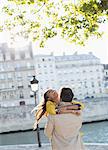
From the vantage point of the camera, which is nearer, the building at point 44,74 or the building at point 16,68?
the building at point 44,74

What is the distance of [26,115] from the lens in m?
45.7

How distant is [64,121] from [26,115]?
4118 cm

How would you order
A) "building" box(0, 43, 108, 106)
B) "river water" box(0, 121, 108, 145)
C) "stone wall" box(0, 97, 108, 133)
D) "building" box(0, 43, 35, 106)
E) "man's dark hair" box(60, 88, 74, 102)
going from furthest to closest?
"building" box(0, 43, 35, 106) < "building" box(0, 43, 108, 106) < "stone wall" box(0, 97, 108, 133) < "river water" box(0, 121, 108, 145) < "man's dark hair" box(60, 88, 74, 102)

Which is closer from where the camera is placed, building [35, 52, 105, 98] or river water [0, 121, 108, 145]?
river water [0, 121, 108, 145]

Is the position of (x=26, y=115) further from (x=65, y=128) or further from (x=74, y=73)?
(x=74, y=73)

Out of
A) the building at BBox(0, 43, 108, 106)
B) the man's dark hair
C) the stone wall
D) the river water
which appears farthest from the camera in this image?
the building at BBox(0, 43, 108, 106)

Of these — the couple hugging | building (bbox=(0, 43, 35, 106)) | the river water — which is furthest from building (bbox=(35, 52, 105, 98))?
the couple hugging

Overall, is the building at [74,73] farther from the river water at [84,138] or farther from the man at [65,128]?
the man at [65,128]

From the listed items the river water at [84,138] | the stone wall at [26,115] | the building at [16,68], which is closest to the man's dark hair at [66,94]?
the river water at [84,138]

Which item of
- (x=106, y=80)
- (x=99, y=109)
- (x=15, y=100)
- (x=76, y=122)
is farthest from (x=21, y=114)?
(x=106, y=80)

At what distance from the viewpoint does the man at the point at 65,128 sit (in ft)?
15.7

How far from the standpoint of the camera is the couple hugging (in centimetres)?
478

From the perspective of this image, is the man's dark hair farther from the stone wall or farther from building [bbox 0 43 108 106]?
building [bbox 0 43 108 106]

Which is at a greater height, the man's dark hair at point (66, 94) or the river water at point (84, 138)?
the man's dark hair at point (66, 94)
